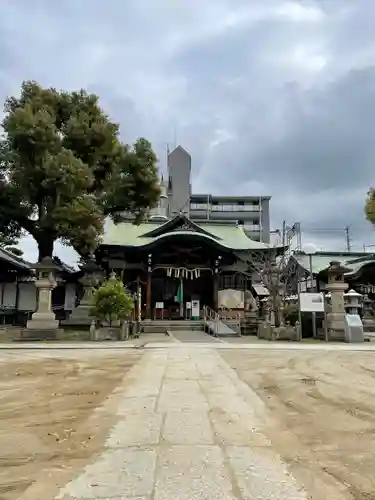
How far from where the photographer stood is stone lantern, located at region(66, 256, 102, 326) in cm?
2544

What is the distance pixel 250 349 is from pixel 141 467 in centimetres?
1242

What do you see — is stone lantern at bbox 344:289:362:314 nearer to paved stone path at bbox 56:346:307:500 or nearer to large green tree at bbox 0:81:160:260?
large green tree at bbox 0:81:160:260

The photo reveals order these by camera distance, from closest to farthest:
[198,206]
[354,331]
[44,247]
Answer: [354,331] < [44,247] < [198,206]

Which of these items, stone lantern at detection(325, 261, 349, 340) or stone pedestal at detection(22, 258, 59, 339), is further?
stone lantern at detection(325, 261, 349, 340)

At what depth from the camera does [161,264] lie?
30484 millimetres

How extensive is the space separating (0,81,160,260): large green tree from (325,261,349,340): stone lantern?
11.7 meters

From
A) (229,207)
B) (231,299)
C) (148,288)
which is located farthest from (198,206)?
(148,288)

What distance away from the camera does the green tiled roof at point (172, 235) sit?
96.7 ft

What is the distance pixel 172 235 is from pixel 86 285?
19.8 ft

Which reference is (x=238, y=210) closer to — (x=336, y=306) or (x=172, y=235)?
(x=172, y=235)

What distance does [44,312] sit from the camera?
68.5 feet

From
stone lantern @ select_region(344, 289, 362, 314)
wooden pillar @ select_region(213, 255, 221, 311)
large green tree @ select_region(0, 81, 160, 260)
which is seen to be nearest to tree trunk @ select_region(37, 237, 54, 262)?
large green tree @ select_region(0, 81, 160, 260)

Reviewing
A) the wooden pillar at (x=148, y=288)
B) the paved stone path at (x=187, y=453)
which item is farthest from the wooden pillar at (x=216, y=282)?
the paved stone path at (x=187, y=453)

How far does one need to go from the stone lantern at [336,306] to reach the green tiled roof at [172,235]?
352 inches
